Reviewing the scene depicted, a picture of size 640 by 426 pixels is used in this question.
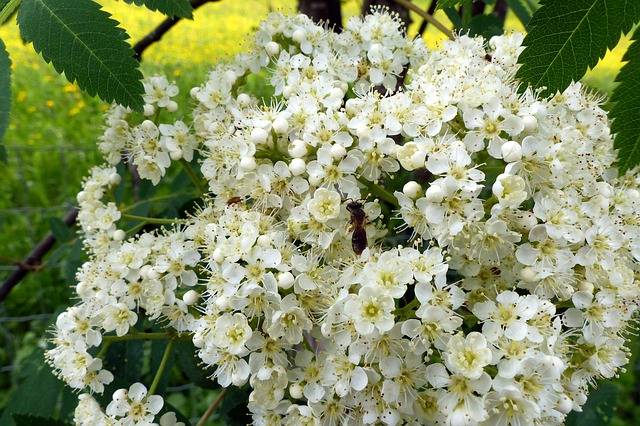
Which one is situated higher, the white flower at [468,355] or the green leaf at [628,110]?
the green leaf at [628,110]

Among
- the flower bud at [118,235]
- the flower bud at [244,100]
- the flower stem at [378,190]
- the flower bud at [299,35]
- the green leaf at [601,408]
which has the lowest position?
the green leaf at [601,408]

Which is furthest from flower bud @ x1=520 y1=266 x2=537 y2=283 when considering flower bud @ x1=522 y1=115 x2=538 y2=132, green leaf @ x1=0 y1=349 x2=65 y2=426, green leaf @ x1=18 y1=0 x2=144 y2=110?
green leaf @ x1=0 y1=349 x2=65 y2=426

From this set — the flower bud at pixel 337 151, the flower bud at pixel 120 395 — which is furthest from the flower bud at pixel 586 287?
the flower bud at pixel 120 395

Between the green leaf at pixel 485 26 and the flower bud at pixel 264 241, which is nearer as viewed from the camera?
the flower bud at pixel 264 241

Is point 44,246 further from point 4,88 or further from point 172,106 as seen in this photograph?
point 4,88

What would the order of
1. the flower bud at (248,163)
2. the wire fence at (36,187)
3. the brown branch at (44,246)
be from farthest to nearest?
the wire fence at (36,187), the brown branch at (44,246), the flower bud at (248,163)

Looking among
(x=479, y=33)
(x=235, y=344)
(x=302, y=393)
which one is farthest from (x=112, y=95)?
(x=479, y=33)

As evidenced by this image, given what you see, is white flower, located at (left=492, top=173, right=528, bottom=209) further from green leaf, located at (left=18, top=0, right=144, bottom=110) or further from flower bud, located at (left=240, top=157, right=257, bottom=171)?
green leaf, located at (left=18, top=0, right=144, bottom=110)

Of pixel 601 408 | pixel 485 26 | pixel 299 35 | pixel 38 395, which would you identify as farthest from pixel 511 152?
pixel 38 395

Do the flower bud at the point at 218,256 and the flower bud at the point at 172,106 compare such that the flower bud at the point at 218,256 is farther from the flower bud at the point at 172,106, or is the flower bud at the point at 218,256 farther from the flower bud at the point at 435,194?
the flower bud at the point at 172,106
